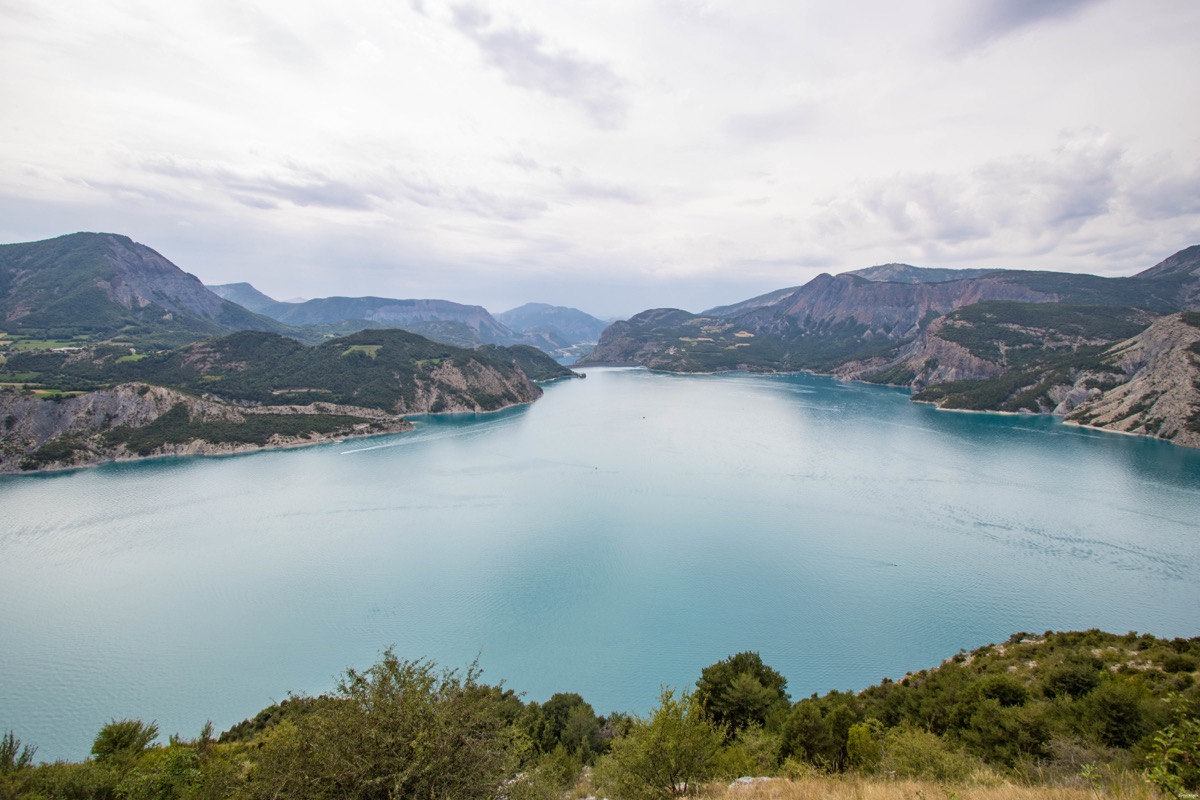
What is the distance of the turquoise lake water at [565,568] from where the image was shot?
1096 inches

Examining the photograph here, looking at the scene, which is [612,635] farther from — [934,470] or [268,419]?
[268,419]

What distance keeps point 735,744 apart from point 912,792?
391 inches

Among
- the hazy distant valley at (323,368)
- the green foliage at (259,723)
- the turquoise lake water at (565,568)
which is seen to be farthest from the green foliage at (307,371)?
the green foliage at (259,723)

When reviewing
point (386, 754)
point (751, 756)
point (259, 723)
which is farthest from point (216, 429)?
point (751, 756)

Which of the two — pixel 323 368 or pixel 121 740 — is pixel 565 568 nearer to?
pixel 121 740

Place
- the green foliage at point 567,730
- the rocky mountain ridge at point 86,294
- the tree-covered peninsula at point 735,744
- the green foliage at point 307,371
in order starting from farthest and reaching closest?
the rocky mountain ridge at point 86,294, the green foliage at point 307,371, the green foliage at point 567,730, the tree-covered peninsula at point 735,744

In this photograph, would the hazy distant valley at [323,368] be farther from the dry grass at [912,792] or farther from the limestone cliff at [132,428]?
the dry grass at [912,792]

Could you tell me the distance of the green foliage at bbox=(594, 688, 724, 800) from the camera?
432 inches

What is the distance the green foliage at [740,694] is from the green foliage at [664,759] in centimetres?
763

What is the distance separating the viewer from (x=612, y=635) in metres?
30.3

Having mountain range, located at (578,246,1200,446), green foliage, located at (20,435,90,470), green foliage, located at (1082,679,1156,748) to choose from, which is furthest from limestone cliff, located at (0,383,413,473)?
mountain range, located at (578,246,1200,446)

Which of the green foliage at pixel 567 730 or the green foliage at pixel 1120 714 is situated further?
the green foliage at pixel 567 730

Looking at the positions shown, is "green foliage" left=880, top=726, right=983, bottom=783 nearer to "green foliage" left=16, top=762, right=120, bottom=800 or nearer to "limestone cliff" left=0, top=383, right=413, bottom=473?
"green foliage" left=16, top=762, right=120, bottom=800

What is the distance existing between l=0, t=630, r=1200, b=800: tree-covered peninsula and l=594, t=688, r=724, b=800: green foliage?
0.04 meters
